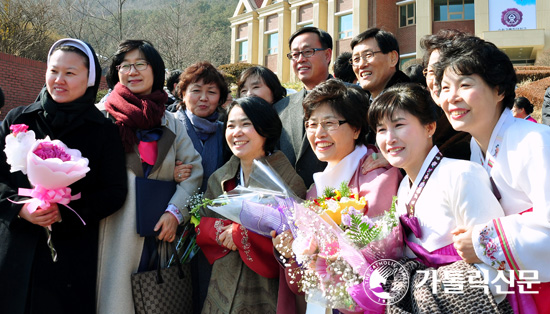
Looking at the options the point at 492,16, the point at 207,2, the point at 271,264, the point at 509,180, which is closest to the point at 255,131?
the point at 271,264

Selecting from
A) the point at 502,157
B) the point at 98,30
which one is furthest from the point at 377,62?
the point at 98,30

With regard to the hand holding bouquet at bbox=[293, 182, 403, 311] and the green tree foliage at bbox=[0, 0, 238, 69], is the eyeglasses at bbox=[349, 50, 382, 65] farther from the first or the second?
the green tree foliage at bbox=[0, 0, 238, 69]

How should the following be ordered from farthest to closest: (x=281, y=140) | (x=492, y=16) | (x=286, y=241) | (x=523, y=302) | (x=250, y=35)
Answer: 1. (x=250, y=35)
2. (x=492, y=16)
3. (x=281, y=140)
4. (x=286, y=241)
5. (x=523, y=302)

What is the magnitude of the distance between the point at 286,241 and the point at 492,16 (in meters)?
24.5

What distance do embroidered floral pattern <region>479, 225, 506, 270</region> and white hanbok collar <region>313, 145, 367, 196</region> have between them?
0.89 m

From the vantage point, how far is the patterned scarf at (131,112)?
293 centimetres

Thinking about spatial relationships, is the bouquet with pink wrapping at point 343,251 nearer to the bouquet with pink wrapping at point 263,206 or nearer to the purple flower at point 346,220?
the purple flower at point 346,220

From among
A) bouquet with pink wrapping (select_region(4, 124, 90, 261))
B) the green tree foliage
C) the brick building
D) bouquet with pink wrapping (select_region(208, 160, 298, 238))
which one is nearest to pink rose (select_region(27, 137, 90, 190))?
bouquet with pink wrapping (select_region(4, 124, 90, 261))

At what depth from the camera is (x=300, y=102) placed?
3689 millimetres

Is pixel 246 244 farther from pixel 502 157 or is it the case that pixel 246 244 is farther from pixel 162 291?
pixel 502 157

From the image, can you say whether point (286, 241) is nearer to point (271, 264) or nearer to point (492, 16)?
point (271, 264)

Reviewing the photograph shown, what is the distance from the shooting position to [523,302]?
1874 millimetres

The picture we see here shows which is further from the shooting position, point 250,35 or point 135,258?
point 250,35

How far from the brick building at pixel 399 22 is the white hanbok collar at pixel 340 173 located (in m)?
21.6
